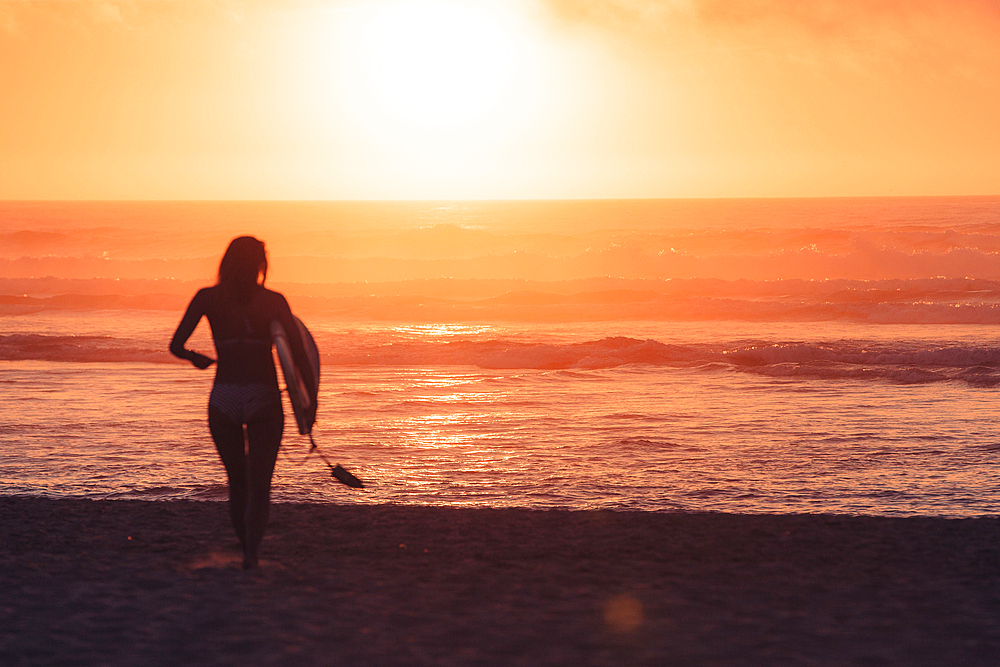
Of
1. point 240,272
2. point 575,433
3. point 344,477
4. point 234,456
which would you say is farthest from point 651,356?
point 240,272

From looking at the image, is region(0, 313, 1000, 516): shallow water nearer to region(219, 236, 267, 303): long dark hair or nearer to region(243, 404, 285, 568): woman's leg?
region(243, 404, 285, 568): woman's leg

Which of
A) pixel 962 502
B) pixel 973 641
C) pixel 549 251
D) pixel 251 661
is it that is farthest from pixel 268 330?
pixel 549 251

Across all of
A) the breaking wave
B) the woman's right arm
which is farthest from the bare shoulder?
the breaking wave

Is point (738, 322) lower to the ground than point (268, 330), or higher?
lower

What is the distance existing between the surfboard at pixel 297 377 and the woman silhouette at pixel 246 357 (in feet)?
0.13

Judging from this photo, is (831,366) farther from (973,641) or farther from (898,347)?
(973,641)

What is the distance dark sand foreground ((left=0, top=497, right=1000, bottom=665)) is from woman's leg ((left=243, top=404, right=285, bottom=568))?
179 mm

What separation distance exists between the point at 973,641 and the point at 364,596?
2.69 metres

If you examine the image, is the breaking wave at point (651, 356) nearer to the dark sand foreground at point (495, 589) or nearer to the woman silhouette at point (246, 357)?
the dark sand foreground at point (495, 589)

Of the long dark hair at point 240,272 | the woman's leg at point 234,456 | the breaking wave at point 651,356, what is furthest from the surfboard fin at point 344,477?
the breaking wave at point 651,356

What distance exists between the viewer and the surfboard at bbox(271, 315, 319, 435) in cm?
475

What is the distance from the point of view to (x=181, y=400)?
12.4m

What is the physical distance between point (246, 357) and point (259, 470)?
586 mm

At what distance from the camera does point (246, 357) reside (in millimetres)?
4785
